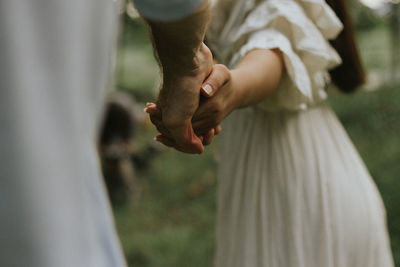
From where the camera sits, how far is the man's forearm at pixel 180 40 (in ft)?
A: 2.85

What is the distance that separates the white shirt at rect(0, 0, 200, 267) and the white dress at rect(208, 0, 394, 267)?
81 centimetres

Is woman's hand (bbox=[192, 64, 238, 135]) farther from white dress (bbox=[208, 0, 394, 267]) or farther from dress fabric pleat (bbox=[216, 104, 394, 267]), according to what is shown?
dress fabric pleat (bbox=[216, 104, 394, 267])

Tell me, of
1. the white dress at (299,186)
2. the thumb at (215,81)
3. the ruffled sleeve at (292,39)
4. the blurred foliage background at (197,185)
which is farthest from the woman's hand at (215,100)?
the blurred foliage background at (197,185)

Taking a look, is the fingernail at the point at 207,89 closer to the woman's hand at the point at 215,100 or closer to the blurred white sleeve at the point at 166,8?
the woman's hand at the point at 215,100

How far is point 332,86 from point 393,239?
91.1 inches

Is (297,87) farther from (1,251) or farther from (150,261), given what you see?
(150,261)

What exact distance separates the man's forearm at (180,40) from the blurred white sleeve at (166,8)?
1.4 inches

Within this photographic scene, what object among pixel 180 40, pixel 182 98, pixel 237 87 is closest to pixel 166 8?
pixel 180 40

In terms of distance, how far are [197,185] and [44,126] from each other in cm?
467

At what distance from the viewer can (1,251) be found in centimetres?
73

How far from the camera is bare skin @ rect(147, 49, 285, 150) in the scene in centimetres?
110

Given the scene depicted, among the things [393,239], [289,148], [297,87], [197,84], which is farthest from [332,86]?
[393,239]

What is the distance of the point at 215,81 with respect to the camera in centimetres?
108

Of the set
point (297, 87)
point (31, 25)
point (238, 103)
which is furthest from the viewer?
point (297, 87)
